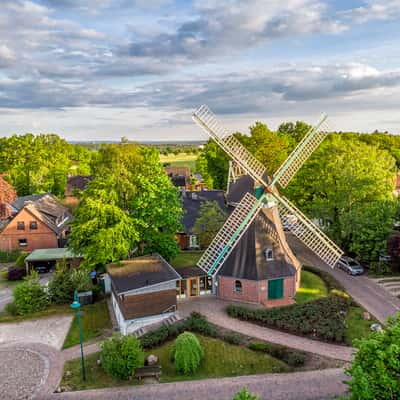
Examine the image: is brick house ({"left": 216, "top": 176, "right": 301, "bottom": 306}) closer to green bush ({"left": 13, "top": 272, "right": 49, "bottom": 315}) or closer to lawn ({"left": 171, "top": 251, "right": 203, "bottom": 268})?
lawn ({"left": 171, "top": 251, "right": 203, "bottom": 268})

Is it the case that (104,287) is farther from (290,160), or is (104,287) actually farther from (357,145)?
(357,145)

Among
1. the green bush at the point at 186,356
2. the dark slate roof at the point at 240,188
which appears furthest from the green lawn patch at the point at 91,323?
the dark slate roof at the point at 240,188

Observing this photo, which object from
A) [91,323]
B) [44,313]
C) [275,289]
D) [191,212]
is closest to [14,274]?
[44,313]

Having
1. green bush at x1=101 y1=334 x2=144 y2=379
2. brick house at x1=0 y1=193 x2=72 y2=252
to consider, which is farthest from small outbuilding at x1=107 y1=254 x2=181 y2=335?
brick house at x1=0 y1=193 x2=72 y2=252

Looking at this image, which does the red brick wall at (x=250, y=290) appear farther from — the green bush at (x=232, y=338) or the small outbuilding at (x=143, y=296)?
the green bush at (x=232, y=338)

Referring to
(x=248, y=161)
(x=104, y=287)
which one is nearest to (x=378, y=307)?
(x=248, y=161)
